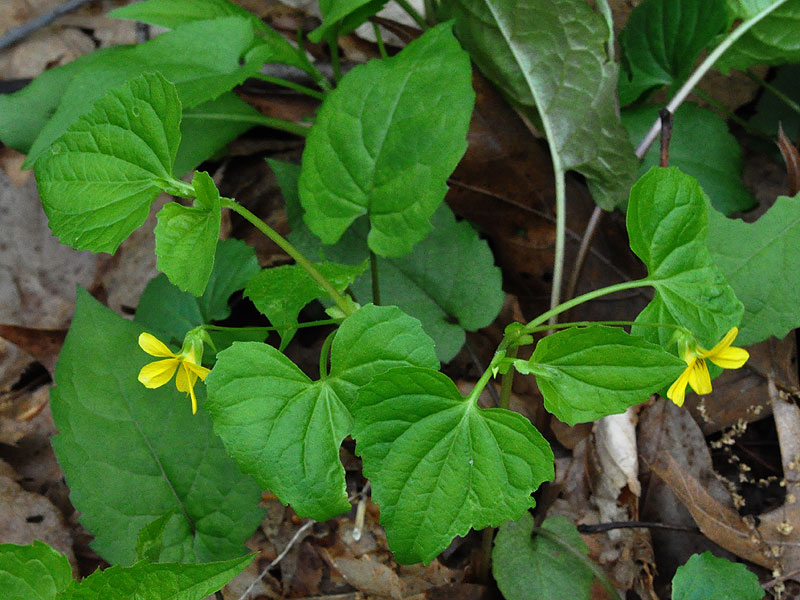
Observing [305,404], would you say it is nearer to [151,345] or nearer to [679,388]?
[151,345]

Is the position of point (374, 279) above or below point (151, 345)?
below

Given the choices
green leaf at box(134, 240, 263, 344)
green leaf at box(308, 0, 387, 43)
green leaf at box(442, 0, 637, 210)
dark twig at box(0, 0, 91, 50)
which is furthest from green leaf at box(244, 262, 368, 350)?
dark twig at box(0, 0, 91, 50)

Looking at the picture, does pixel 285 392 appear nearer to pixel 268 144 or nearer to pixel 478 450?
pixel 478 450

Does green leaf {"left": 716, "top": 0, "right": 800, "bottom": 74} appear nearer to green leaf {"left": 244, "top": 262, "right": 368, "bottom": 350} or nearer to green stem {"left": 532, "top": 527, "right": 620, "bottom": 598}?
green leaf {"left": 244, "top": 262, "right": 368, "bottom": 350}

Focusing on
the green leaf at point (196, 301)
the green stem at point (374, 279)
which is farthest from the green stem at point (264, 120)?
the green stem at point (374, 279)

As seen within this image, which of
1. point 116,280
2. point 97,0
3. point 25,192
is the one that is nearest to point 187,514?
point 116,280

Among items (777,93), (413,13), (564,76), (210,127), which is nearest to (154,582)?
(210,127)
